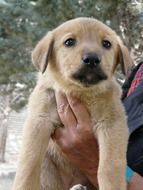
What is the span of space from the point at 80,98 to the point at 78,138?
179 millimetres

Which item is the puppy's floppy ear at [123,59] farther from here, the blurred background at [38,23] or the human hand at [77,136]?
the blurred background at [38,23]

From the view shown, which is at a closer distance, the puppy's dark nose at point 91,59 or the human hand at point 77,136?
the puppy's dark nose at point 91,59

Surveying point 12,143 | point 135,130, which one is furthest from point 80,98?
point 12,143

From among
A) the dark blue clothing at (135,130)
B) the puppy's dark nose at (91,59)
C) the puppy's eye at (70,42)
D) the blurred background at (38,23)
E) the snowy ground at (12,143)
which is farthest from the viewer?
the snowy ground at (12,143)

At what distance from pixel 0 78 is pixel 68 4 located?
1261 millimetres

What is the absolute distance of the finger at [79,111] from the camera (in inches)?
Answer: 83.2

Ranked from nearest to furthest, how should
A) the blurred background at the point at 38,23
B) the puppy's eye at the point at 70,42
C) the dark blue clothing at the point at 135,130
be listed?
1. the puppy's eye at the point at 70,42
2. the dark blue clothing at the point at 135,130
3. the blurred background at the point at 38,23

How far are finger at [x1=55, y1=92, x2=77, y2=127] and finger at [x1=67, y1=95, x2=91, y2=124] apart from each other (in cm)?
2

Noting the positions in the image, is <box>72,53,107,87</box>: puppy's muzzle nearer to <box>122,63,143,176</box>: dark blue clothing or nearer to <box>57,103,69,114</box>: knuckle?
<box>57,103,69,114</box>: knuckle

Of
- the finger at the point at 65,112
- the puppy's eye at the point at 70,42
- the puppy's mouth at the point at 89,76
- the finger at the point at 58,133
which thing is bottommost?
the finger at the point at 58,133

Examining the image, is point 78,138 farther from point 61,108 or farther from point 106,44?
point 106,44

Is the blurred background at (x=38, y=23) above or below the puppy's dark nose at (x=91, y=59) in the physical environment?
below

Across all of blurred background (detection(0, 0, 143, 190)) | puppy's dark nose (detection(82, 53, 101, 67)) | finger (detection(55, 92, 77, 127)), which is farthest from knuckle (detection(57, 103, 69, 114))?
blurred background (detection(0, 0, 143, 190))

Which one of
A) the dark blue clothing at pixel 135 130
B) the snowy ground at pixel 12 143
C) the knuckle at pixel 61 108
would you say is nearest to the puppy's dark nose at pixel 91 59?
the knuckle at pixel 61 108
